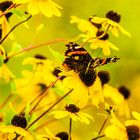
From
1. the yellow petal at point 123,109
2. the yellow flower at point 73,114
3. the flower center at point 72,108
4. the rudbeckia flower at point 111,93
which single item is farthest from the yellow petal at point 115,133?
the yellow petal at point 123,109

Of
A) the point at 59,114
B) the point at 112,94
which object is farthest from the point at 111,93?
the point at 59,114

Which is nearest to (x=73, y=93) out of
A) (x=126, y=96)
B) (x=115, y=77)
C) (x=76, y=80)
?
(x=76, y=80)

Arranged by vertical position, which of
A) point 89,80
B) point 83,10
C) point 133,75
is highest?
point 89,80

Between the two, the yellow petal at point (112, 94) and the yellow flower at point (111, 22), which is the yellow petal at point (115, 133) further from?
the yellow petal at point (112, 94)

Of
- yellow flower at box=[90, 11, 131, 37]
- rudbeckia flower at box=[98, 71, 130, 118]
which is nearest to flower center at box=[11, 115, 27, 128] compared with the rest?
yellow flower at box=[90, 11, 131, 37]

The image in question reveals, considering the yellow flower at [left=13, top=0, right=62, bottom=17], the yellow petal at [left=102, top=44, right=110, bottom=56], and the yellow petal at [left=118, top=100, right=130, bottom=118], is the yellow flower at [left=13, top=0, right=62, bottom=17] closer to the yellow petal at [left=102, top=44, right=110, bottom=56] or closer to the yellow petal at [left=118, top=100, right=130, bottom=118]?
the yellow petal at [left=102, top=44, right=110, bottom=56]

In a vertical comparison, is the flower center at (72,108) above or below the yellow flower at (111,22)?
below

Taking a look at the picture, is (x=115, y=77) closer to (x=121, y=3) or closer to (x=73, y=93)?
(x=121, y=3)
